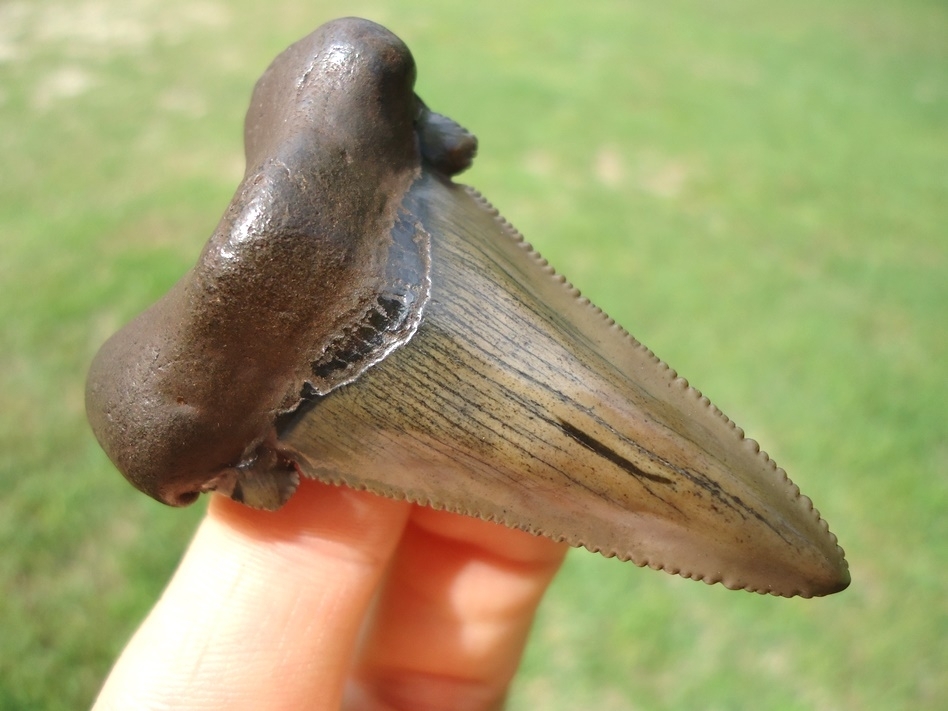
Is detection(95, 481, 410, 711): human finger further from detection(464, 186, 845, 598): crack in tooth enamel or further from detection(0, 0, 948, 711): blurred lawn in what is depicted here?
detection(0, 0, 948, 711): blurred lawn

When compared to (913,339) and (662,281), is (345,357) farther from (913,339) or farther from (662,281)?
(913,339)

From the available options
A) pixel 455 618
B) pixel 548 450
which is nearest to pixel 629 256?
pixel 455 618

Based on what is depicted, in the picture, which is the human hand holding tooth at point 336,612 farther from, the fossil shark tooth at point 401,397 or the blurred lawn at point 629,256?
the blurred lawn at point 629,256

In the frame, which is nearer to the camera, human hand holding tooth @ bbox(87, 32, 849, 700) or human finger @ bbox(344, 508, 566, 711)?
human hand holding tooth @ bbox(87, 32, 849, 700)

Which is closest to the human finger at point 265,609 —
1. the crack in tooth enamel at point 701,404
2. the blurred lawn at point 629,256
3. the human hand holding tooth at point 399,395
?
the human hand holding tooth at point 399,395

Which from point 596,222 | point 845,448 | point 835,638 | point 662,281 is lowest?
point 835,638

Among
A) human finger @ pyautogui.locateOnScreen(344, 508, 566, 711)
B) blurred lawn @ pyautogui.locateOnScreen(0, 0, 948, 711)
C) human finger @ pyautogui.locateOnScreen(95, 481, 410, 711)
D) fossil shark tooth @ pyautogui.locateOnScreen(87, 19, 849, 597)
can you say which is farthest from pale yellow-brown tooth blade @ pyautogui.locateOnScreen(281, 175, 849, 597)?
blurred lawn @ pyautogui.locateOnScreen(0, 0, 948, 711)

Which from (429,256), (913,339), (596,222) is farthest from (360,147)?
(913,339)
